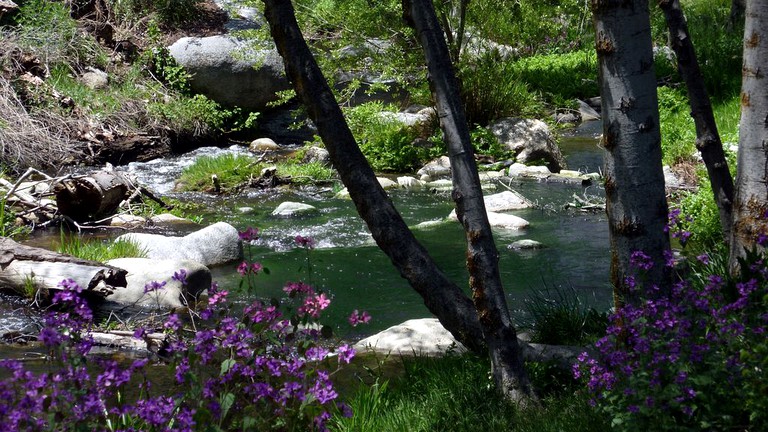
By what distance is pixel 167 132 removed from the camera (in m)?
14.8

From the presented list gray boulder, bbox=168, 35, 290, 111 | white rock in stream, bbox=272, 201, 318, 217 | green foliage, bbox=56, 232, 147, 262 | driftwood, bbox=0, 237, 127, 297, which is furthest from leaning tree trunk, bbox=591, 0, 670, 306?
gray boulder, bbox=168, 35, 290, 111

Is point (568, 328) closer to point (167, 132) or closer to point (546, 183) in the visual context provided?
point (546, 183)

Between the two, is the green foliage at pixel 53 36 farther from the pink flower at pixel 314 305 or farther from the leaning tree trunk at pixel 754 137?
the leaning tree trunk at pixel 754 137

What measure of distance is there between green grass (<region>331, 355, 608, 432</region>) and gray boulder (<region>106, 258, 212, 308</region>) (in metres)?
2.73

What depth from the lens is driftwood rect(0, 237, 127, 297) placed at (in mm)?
6219

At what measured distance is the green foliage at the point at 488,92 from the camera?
46.8ft

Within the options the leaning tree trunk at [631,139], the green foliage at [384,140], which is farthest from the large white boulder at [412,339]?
the green foliage at [384,140]

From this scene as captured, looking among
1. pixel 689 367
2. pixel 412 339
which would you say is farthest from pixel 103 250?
pixel 689 367

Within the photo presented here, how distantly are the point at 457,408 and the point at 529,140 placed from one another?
34.4 feet

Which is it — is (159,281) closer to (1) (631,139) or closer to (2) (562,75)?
(1) (631,139)

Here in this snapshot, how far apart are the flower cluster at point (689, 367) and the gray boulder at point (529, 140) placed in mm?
10569

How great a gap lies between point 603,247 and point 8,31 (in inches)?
454

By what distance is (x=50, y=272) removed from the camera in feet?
20.7

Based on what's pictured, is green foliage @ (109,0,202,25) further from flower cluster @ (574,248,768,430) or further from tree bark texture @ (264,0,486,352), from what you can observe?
flower cluster @ (574,248,768,430)
